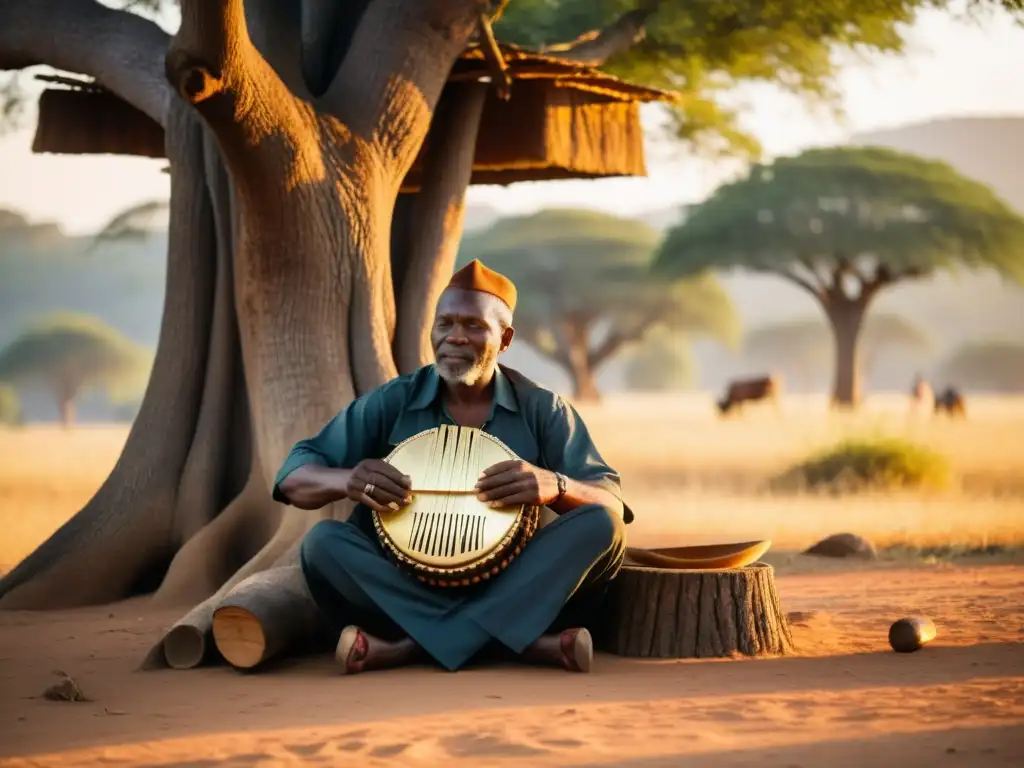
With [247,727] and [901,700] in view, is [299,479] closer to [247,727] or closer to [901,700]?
[247,727]

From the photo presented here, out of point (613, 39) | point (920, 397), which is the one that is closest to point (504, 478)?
point (613, 39)

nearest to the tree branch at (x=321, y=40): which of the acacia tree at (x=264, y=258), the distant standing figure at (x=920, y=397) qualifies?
the acacia tree at (x=264, y=258)

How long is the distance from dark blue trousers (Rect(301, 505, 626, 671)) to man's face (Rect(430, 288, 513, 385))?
2.19 feet

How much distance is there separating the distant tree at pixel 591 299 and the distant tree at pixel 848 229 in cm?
1404

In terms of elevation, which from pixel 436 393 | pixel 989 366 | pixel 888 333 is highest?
pixel 888 333

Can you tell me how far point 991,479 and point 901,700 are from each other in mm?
13059

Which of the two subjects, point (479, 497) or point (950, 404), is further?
point (950, 404)

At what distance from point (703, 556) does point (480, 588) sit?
59.7 inches

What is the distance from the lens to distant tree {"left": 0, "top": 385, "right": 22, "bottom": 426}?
51547 mm

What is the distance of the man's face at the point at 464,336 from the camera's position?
621 cm

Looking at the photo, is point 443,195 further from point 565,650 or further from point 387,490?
point 565,650

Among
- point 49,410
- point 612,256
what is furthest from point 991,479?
point 49,410

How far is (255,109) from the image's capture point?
7270mm

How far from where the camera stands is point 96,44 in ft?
28.9
